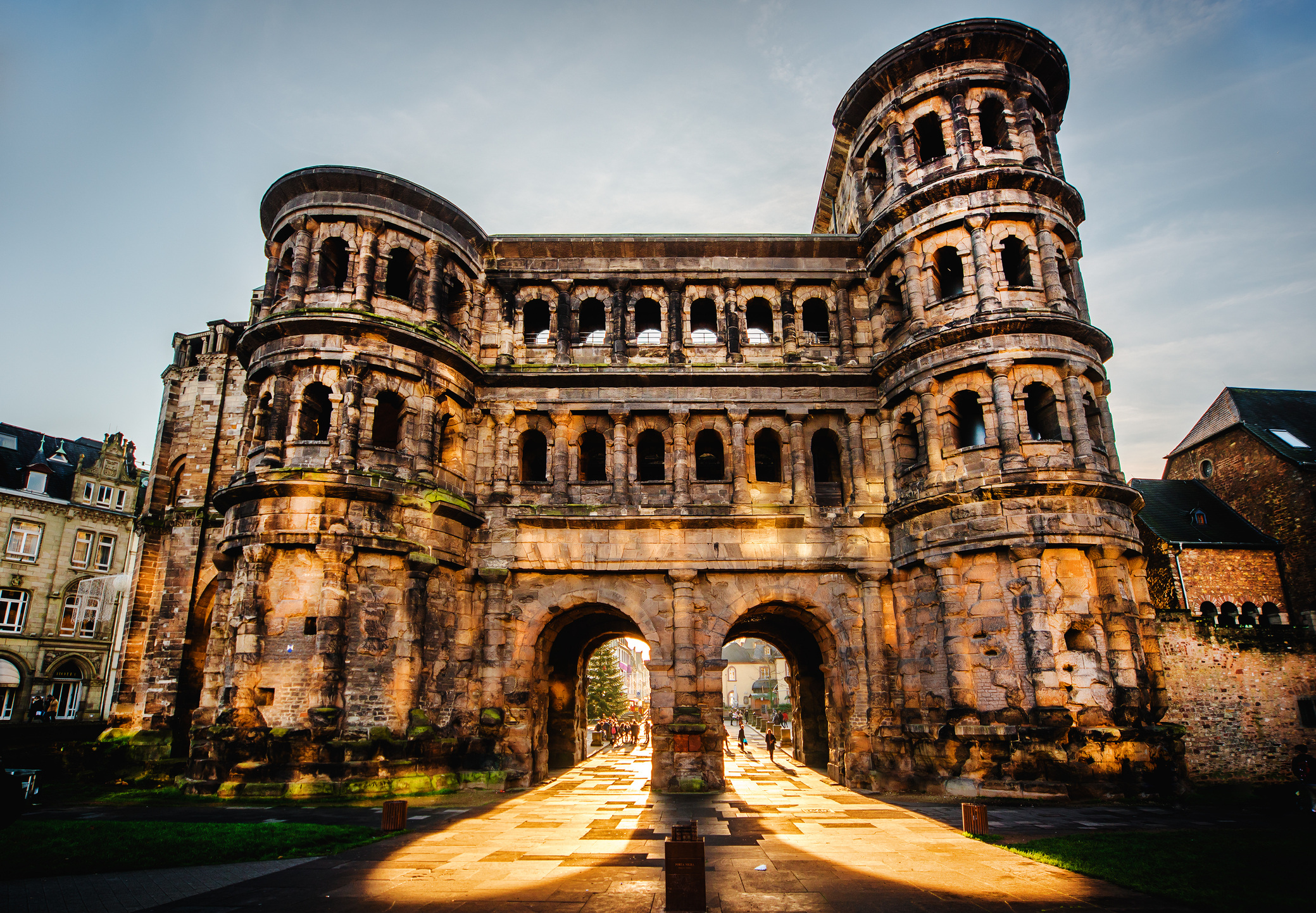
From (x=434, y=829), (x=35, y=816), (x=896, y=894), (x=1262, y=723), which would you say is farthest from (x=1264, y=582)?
(x=35, y=816)

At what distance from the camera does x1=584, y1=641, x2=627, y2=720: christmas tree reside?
46719 millimetres

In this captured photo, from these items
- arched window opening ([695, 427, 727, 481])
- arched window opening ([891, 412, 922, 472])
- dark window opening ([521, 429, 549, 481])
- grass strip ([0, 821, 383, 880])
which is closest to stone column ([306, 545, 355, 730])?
grass strip ([0, 821, 383, 880])

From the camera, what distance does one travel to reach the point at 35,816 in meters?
13.6

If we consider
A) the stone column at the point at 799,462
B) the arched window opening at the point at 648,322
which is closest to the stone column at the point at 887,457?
the stone column at the point at 799,462

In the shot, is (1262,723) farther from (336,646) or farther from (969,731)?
(336,646)

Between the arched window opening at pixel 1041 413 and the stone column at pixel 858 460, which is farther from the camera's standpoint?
the stone column at pixel 858 460

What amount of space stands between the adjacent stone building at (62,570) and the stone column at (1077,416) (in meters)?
40.5

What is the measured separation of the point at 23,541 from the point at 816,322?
1605 inches

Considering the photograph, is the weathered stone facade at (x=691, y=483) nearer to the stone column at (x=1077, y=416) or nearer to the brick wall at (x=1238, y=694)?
the stone column at (x=1077, y=416)

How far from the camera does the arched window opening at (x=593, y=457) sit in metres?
22.3

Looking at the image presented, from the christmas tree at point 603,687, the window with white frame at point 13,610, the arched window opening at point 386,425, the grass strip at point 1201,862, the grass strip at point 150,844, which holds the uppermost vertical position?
the arched window opening at point 386,425

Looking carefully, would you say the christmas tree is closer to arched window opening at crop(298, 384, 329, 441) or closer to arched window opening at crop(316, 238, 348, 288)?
arched window opening at crop(298, 384, 329, 441)

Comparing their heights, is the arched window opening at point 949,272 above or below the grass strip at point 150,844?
A: above

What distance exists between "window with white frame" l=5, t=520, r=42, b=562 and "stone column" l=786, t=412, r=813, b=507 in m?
39.5
